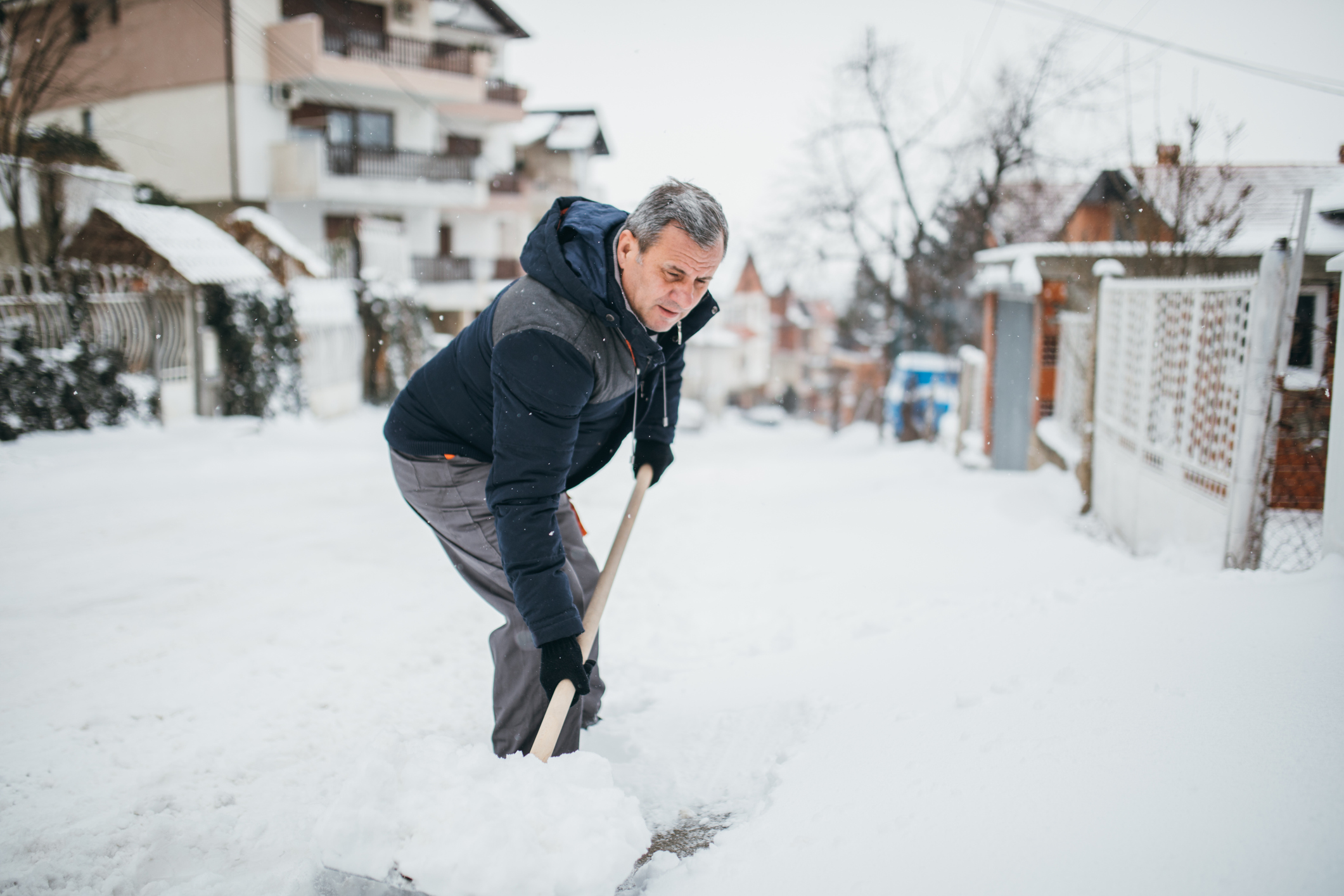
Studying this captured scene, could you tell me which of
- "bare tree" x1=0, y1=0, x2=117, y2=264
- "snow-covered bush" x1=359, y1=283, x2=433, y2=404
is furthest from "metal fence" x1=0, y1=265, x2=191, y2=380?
"snow-covered bush" x1=359, y1=283, x2=433, y2=404

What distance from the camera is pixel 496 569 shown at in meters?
2.26

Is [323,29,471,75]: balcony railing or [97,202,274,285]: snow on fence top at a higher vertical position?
[323,29,471,75]: balcony railing

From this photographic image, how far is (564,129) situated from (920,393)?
15.1m

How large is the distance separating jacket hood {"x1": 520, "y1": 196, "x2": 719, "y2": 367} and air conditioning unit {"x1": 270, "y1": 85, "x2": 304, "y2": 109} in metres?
18.2

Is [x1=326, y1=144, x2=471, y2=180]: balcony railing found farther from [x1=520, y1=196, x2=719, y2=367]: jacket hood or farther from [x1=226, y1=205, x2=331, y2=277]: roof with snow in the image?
[x1=520, y1=196, x2=719, y2=367]: jacket hood

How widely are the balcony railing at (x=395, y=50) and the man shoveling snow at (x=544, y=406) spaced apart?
62.6ft

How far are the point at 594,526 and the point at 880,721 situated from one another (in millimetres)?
3671

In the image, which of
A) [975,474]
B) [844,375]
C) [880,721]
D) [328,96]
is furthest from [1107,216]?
[844,375]

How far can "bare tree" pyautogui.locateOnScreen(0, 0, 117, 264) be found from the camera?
10.1 metres

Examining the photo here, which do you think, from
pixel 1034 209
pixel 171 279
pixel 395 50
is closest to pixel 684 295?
pixel 171 279

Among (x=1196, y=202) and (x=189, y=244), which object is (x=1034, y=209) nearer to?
(x=1196, y=202)

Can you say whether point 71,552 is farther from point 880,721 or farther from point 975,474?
point 975,474

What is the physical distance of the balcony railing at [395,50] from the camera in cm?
1825

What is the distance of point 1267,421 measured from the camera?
11.6 feet
